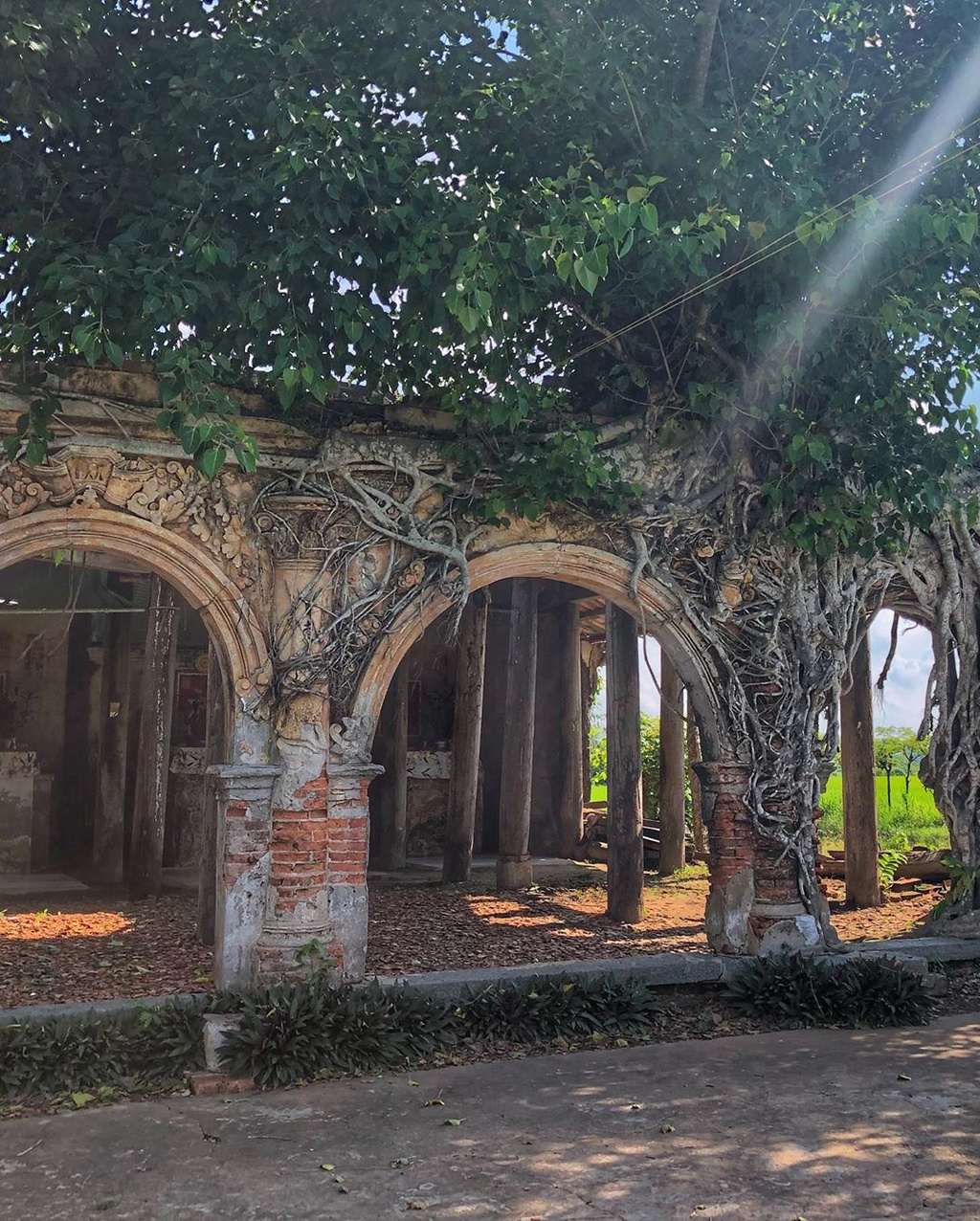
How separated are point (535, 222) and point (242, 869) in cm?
410

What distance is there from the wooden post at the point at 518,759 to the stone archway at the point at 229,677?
169 inches

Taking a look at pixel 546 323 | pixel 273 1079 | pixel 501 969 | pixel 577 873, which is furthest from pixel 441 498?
pixel 577 873

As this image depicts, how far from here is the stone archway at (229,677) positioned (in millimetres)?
6336

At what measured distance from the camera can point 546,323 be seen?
7.27 meters

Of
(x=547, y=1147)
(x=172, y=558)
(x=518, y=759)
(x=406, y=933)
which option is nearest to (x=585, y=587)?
(x=172, y=558)

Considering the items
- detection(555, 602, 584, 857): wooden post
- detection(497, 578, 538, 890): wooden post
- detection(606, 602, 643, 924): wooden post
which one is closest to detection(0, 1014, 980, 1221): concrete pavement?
detection(606, 602, 643, 924): wooden post

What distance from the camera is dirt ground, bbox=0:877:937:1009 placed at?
7.33 meters

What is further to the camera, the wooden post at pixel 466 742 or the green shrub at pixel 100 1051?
the wooden post at pixel 466 742

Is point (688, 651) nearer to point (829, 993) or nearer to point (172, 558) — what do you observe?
point (829, 993)

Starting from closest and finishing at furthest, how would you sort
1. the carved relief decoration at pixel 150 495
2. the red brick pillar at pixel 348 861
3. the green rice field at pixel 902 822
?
the carved relief decoration at pixel 150 495
the red brick pillar at pixel 348 861
the green rice field at pixel 902 822

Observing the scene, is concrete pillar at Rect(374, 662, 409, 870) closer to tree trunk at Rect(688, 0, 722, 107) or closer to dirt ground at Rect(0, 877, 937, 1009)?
dirt ground at Rect(0, 877, 937, 1009)

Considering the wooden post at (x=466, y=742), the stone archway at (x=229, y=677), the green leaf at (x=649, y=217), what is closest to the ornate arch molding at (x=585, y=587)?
the stone archway at (x=229, y=677)

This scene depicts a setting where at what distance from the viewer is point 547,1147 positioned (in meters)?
4.80

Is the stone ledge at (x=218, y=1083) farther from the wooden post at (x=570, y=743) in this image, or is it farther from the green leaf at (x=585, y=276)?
the wooden post at (x=570, y=743)
